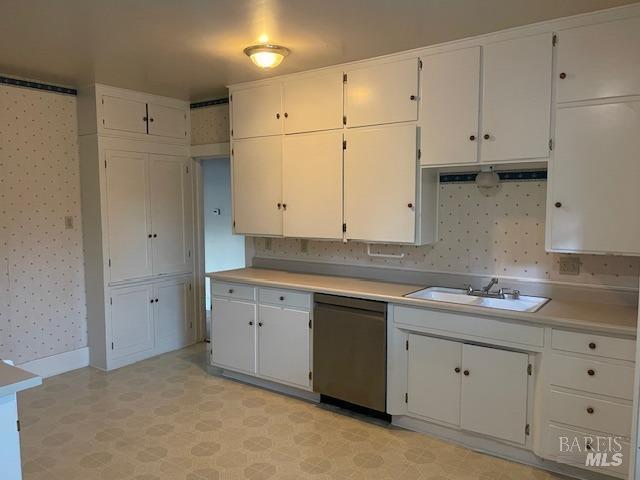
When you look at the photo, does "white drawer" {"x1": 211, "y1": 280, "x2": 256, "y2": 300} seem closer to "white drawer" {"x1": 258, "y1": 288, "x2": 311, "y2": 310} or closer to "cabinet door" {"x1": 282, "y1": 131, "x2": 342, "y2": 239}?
"white drawer" {"x1": 258, "y1": 288, "x2": 311, "y2": 310}

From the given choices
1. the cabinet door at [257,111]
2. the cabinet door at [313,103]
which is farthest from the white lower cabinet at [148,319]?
the cabinet door at [313,103]

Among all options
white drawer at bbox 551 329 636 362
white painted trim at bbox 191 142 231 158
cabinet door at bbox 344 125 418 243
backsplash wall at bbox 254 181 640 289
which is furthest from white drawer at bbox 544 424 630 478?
white painted trim at bbox 191 142 231 158

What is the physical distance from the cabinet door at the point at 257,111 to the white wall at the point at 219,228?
6.67 feet

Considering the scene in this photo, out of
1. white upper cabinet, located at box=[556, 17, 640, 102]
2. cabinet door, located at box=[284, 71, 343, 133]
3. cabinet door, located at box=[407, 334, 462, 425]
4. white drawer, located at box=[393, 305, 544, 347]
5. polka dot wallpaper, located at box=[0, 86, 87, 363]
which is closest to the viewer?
white upper cabinet, located at box=[556, 17, 640, 102]

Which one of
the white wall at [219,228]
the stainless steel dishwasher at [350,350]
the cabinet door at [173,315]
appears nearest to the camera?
the stainless steel dishwasher at [350,350]

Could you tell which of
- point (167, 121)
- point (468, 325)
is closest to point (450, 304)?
point (468, 325)

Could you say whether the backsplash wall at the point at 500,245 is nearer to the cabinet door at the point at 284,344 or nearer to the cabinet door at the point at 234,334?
the cabinet door at the point at 284,344

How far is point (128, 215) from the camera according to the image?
4.27 metres

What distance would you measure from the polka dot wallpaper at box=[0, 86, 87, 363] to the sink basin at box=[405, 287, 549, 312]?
295 centimetres

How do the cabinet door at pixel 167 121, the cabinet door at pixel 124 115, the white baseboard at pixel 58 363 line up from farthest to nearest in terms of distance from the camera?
the cabinet door at pixel 167 121 < the cabinet door at pixel 124 115 < the white baseboard at pixel 58 363

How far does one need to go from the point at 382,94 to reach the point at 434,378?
1869 millimetres

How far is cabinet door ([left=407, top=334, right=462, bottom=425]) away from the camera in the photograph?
286 cm

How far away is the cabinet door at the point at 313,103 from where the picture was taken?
3.45m

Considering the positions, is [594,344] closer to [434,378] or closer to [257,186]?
[434,378]
